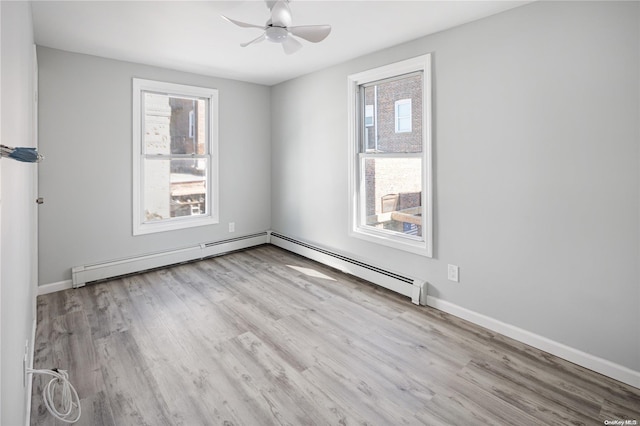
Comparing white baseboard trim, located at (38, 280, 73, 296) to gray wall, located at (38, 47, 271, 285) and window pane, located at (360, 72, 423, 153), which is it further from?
window pane, located at (360, 72, 423, 153)

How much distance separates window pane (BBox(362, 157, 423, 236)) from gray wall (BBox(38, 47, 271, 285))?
2.39 m

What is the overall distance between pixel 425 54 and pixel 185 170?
10.6 feet

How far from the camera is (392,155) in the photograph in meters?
3.51

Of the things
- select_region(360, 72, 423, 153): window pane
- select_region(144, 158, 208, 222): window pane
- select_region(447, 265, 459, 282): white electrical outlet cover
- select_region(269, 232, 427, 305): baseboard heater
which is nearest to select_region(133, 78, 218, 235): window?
select_region(144, 158, 208, 222): window pane

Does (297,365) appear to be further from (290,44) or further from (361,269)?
(290,44)

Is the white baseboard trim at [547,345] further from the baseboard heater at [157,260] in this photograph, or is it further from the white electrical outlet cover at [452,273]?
the baseboard heater at [157,260]

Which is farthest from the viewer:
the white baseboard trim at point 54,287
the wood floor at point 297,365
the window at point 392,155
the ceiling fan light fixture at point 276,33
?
the white baseboard trim at point 54,287

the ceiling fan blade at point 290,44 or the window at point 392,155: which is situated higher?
the ceiling fan blade at point 290,44

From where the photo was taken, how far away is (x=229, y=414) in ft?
6.08

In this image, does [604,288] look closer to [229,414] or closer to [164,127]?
[229,414]

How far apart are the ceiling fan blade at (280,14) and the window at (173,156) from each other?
2416mm

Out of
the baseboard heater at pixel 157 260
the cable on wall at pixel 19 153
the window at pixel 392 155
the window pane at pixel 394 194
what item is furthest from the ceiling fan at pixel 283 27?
the baseboard heater at pixel 157 260

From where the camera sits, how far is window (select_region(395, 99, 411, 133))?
132 inches

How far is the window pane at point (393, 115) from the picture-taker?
3270mm
